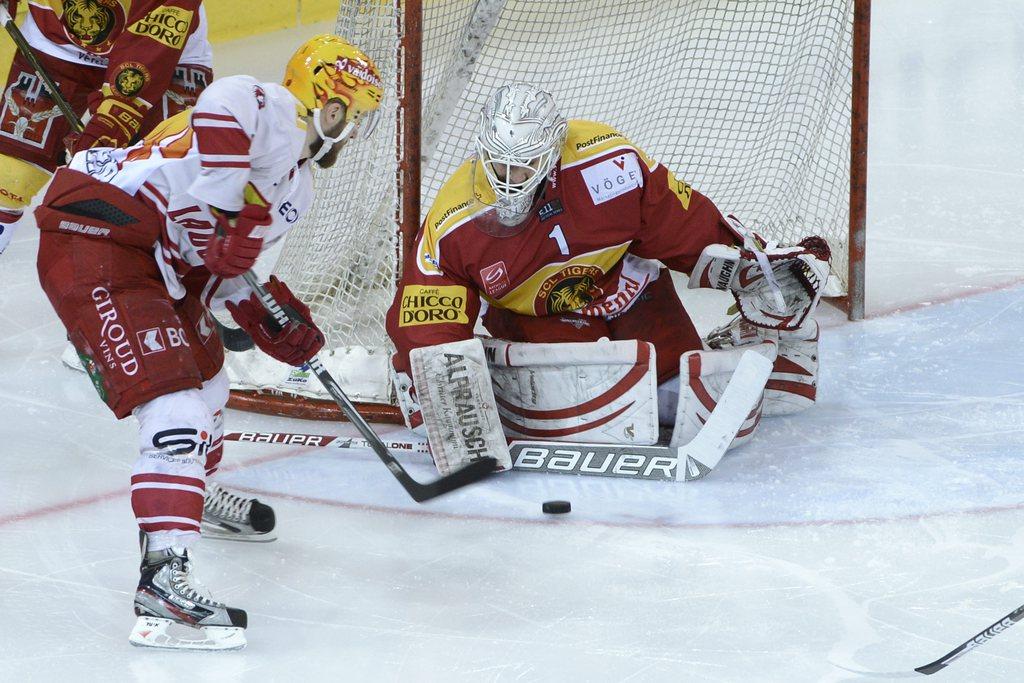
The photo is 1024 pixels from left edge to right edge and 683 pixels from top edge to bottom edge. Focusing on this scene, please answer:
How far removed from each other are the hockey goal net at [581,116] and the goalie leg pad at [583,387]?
42 cm

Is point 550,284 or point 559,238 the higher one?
point 559,238

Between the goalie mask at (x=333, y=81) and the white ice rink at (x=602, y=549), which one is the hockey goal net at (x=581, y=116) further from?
the goalie mask at (x=333, y=81)

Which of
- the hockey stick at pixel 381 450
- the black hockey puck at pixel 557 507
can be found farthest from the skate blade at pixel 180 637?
the black hockey puck at pixel 557 507

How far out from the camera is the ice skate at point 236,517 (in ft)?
9.40

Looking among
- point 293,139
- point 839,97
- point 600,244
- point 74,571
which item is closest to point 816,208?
point 839,97

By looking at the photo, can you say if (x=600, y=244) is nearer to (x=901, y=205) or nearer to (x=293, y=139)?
(x=293, y=139)

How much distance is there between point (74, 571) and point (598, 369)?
3.81 ft

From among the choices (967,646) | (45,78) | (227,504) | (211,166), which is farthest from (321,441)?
(967,646)

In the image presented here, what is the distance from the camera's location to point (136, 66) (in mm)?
3434

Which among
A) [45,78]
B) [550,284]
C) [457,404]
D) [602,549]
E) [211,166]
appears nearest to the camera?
[211,166]

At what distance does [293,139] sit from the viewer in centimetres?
250

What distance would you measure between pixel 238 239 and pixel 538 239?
0.87 metres

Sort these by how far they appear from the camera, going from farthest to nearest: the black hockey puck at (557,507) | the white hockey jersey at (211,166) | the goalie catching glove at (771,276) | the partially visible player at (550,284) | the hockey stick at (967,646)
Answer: the goalie catching glove at (771,276) → the partially visible player at (550,284) → the black hockey puck at (557,507) → the white hockey jersey at (211,166) → the hockey stick at (967,646)

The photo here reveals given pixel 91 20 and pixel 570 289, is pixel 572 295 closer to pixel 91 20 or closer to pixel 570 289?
pixel 570 289
